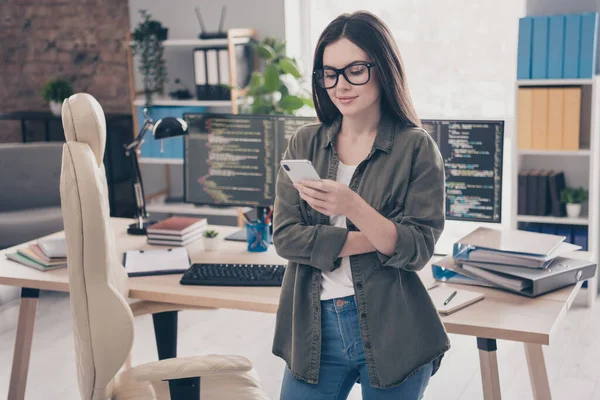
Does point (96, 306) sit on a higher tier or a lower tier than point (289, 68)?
lower

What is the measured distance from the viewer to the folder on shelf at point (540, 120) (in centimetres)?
390

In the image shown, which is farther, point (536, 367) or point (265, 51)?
point (265, 51)

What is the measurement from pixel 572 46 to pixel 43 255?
8.97ft

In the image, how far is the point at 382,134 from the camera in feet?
5.30

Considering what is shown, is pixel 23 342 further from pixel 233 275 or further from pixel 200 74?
pixel 200 74

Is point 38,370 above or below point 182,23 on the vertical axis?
below

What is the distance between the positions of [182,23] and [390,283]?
380 cm

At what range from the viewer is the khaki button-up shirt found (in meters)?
1.54

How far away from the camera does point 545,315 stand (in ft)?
6.19

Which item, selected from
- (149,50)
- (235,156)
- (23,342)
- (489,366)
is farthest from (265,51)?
(489,366)

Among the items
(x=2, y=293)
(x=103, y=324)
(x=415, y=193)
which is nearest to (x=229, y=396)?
(x=103, y=324)

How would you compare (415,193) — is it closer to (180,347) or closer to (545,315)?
(545,315)

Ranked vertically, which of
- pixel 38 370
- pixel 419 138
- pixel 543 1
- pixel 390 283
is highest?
pixel 543 1

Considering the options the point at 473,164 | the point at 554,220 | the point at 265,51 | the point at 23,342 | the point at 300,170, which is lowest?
the point at 23,342
